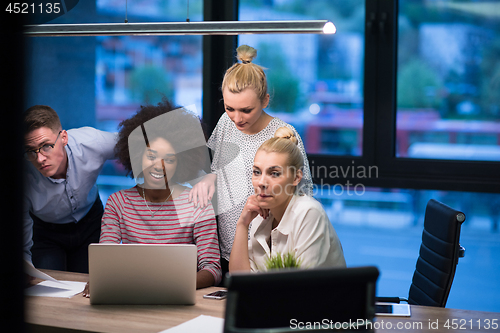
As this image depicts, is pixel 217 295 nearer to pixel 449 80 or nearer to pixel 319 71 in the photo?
pixel 319 71

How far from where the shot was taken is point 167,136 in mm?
2111

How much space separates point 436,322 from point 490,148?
1764 millimetres

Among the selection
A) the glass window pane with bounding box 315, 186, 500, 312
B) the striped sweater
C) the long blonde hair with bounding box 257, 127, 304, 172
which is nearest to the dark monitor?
the long blonde hair with bounding box 257, 127, 304, 172

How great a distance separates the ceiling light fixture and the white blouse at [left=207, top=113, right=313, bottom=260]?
489mm

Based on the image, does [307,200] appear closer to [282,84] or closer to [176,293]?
[176,293]

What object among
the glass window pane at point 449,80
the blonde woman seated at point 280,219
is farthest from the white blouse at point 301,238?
the glass window pane at point 449,80

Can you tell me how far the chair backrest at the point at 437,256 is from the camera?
1819 millimetres

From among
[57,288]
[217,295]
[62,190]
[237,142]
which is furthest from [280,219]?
[62,190]

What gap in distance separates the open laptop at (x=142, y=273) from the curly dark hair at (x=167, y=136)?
0.64 metres

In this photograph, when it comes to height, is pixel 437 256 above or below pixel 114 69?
below

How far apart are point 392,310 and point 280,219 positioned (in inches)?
21.2

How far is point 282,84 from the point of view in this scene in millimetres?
3172

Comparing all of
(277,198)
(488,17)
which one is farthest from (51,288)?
(488,17)

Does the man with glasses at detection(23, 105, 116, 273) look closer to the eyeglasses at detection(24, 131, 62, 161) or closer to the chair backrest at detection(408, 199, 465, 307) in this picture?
the eyeglasses at detection(24, 131, 62, 161)
